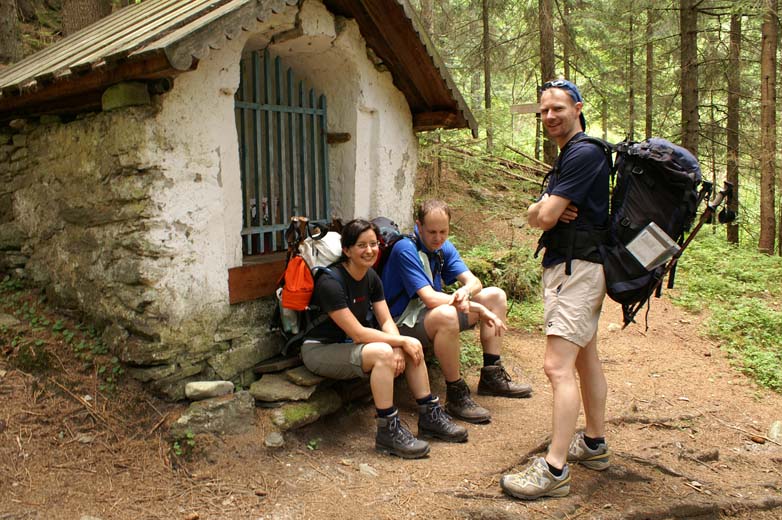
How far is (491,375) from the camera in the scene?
4602 mm

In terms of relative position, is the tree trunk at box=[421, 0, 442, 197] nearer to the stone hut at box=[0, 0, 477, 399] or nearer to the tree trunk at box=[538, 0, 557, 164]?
the tree trunk at box=[538, 0, 557, 164]

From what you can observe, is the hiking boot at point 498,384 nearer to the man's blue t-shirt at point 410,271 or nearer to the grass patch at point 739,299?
the man's blue t-shirt at point 410,271

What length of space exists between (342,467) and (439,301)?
50.9 inches

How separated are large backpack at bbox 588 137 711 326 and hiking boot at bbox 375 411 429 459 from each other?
1506 millimetres

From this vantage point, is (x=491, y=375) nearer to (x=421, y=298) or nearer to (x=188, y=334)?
(x=421, y=298)

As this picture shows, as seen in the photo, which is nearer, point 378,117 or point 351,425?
point 351,425

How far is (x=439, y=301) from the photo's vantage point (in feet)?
13.3

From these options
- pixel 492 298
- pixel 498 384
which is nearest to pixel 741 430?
pixel 498 384

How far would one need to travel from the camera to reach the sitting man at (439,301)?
407 centimetres

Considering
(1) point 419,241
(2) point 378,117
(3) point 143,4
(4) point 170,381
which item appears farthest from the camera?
(3) point 143,4

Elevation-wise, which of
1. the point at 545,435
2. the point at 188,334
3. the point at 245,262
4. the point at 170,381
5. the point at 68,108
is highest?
the point at 68,108

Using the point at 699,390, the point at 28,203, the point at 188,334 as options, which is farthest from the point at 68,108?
the point at 699,390

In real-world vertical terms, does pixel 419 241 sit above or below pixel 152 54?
below

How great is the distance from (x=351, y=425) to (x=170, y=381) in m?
1.27
